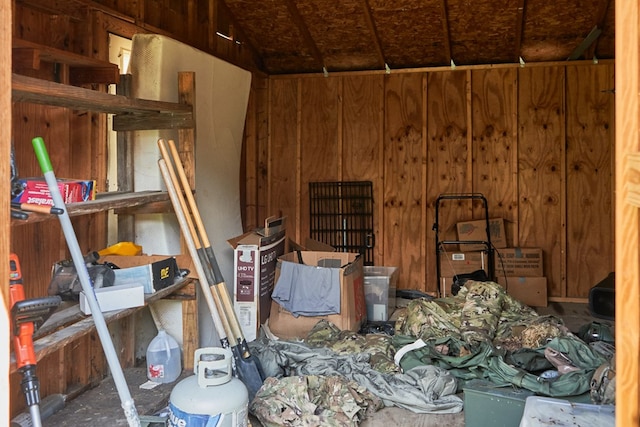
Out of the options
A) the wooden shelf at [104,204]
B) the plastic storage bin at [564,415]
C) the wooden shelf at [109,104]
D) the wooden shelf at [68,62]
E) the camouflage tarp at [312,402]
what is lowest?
the camouflage tarp at [312,402]

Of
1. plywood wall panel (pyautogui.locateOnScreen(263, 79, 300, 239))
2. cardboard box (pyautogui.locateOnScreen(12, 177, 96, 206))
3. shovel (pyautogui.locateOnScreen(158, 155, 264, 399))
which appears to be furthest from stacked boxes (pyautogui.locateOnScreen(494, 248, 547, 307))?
cardboard box (pyautogui.locateOnScreen(12, 177, 96, 206))

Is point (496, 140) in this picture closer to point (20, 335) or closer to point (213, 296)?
point (213, 296)

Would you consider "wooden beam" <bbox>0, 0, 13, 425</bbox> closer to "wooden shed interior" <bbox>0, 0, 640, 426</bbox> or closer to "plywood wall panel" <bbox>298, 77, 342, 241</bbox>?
"wooden shed interior" <bbox>0, 0, 640, 426</bbox>

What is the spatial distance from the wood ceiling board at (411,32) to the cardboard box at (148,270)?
11.0ft

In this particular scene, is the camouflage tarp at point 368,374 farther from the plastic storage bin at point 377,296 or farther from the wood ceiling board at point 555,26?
the wood ceiling board at point 555,26

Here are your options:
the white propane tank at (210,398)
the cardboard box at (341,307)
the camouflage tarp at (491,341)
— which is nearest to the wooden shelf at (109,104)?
the white propane tank at (210,398)

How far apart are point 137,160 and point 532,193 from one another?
13.3ft

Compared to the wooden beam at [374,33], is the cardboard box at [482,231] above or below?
below

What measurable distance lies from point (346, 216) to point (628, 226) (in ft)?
17.1

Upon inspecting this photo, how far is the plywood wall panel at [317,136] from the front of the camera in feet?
21.4

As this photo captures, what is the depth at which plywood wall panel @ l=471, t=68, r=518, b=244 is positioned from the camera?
20.3ft

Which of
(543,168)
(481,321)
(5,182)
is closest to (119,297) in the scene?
(5,182)

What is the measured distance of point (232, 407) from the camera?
2.43 meters

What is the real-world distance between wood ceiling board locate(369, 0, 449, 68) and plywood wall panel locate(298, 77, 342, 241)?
71 centimetres
